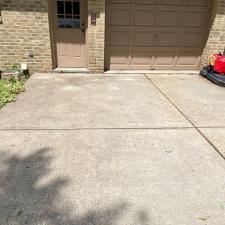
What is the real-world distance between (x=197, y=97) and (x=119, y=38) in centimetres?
310

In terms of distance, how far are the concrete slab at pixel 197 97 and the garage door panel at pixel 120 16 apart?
183cm

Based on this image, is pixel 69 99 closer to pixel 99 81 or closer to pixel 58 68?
pixel 99 81

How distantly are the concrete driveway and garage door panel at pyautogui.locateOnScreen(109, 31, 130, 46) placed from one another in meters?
2.32

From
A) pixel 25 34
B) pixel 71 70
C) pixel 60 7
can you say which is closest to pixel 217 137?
pixel 71 70

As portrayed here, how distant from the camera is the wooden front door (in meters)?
7.60

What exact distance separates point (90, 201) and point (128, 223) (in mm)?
503

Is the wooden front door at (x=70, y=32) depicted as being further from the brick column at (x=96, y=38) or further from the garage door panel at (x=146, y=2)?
the garage door panel at (x=146, y=2)

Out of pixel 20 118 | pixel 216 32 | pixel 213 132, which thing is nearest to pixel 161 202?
pixel 213 132

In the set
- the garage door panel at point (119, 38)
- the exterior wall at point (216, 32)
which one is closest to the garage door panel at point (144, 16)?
the garage door panel at point (119, 38)

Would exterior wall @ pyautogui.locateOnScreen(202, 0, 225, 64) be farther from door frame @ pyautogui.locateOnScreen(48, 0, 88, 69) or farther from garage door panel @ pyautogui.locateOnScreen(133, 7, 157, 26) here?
door frame @ pyautogui.locateOnScreen(48, 0, 88, 69)

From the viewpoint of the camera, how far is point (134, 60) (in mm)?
8492

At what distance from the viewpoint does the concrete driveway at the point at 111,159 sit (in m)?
2.85

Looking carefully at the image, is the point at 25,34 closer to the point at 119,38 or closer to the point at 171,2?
the point at 119,38

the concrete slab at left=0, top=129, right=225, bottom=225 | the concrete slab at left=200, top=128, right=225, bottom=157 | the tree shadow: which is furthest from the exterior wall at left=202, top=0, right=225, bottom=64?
the tree shadow
